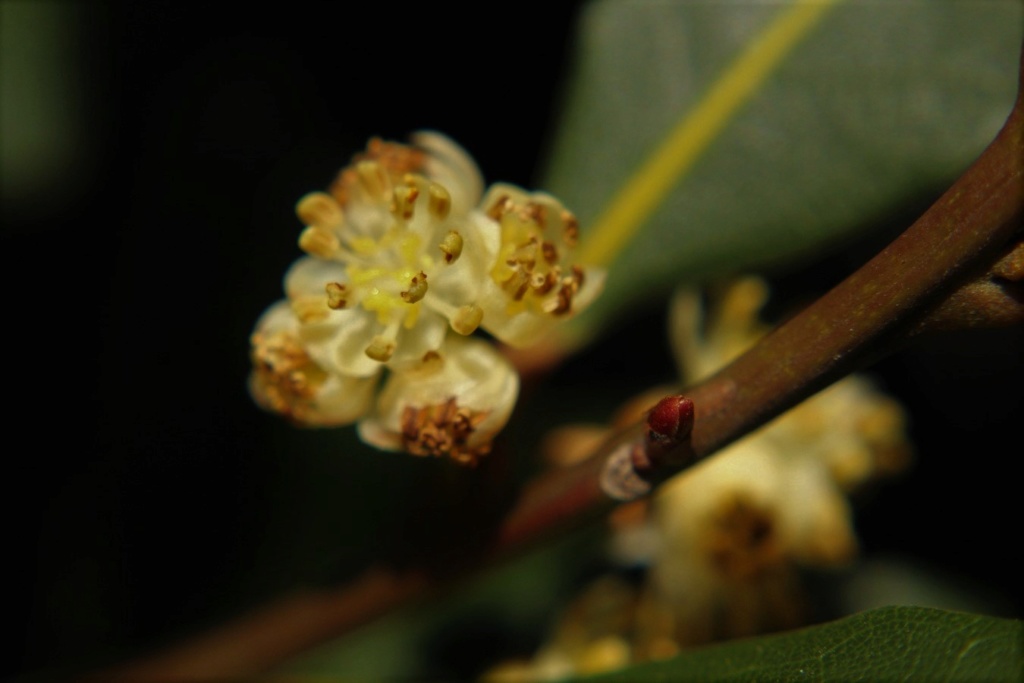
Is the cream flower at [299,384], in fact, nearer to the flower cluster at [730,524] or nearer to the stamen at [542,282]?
the stamen at [542,282]

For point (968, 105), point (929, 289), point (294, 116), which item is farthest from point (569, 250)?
point (294, 116)

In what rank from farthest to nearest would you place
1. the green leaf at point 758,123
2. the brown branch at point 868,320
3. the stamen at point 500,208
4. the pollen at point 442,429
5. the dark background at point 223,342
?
the dark background at point 223,342, the green leaf at point 758,123, the stamen at point 500,208, the pollen at point 442,429, the brown branch at point 868,320

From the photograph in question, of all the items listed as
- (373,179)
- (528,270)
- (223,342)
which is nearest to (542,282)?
(528,270)

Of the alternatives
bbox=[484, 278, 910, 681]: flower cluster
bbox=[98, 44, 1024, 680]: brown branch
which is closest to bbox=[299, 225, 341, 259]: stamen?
bbox=[98, 44, 1024, 680]: brown branch

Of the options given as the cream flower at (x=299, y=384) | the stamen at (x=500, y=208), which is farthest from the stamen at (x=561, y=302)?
the cream flower at (x=299, y=384)

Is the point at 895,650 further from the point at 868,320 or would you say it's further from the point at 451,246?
the point at 451,246

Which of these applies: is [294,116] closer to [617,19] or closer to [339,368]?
[617,19]

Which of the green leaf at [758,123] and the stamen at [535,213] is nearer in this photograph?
the stamen at [535,213]
